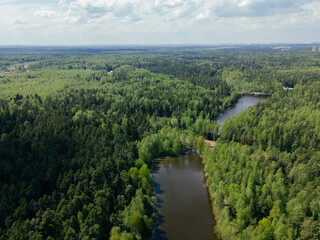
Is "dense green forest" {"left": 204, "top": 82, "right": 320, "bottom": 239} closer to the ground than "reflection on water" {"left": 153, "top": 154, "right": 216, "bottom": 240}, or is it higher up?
higher up

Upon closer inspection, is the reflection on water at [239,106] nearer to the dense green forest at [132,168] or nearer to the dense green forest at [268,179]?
the dense green forest at [132,168]

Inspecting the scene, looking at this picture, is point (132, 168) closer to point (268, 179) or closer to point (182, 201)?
point (182, 201)

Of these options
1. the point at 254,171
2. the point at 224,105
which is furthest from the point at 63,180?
the point at 224,105

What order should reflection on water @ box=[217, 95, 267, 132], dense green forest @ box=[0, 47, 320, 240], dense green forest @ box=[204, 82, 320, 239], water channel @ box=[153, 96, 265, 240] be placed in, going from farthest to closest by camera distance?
reflection on water @ box=[217, 95, 267, 132], water channel @ box=[153, 96, 265, 240], dense green forest @ box=[0, 47, 320, 240], dense green forest @ box=[204, 82, 320, 239]

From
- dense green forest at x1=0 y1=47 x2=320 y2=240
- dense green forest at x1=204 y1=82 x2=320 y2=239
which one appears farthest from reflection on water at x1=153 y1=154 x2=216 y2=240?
dense green forest at x1=204 y1=82 x2=320 y2=239

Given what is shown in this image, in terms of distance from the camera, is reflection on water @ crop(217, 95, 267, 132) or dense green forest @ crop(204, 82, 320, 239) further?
reflection on water @ crop(217, 95, 267, 132)

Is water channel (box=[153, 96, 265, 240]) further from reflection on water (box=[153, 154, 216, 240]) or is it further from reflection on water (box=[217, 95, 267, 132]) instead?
reflection on water (box=[217, 95, 267, 132])

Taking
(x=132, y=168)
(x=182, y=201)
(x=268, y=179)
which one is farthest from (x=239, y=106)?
(x=132, y=168)

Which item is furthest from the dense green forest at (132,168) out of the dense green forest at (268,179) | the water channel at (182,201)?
the water channel at (182,201)

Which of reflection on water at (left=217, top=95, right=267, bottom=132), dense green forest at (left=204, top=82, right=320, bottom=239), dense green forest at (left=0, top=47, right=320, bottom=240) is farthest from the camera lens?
reflection on water at (left=217, top=95, right=267, bottom=132)
